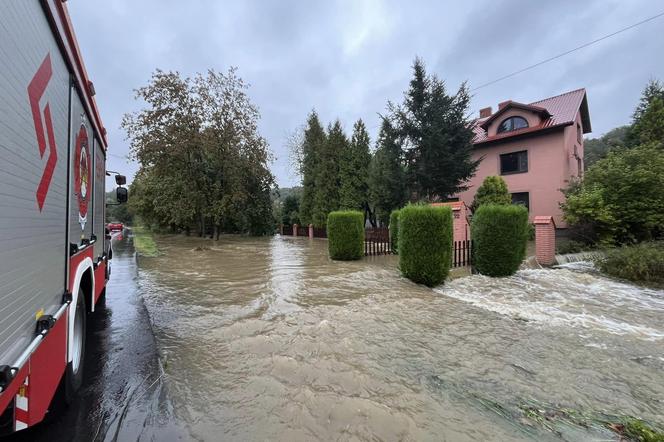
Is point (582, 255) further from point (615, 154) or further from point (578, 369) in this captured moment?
point (578, 369)

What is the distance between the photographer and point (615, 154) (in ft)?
42.1

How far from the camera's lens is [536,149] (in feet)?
61.3

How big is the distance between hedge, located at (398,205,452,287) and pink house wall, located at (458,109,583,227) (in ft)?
44.5

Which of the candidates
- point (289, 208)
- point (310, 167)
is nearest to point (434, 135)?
point (310, 167)

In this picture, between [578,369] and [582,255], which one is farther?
[582,255]

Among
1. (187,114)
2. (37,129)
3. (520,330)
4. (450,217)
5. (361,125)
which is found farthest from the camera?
(361,125)

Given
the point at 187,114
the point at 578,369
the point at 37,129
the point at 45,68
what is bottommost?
the point at 578,369

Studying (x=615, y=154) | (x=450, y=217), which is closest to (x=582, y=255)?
(x=615, y=154)

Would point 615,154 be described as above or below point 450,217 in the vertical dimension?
above

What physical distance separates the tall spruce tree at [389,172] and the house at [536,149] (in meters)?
5.04

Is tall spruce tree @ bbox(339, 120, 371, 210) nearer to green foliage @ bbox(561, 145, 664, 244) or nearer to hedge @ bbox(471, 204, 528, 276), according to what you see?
green foliage @ bbox(561, 145, 664, 244)

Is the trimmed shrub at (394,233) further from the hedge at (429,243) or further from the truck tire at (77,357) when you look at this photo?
the truck tire at (77,357)

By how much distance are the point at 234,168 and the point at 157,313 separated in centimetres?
1465

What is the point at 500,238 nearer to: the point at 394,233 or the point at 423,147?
the point at 394,233
